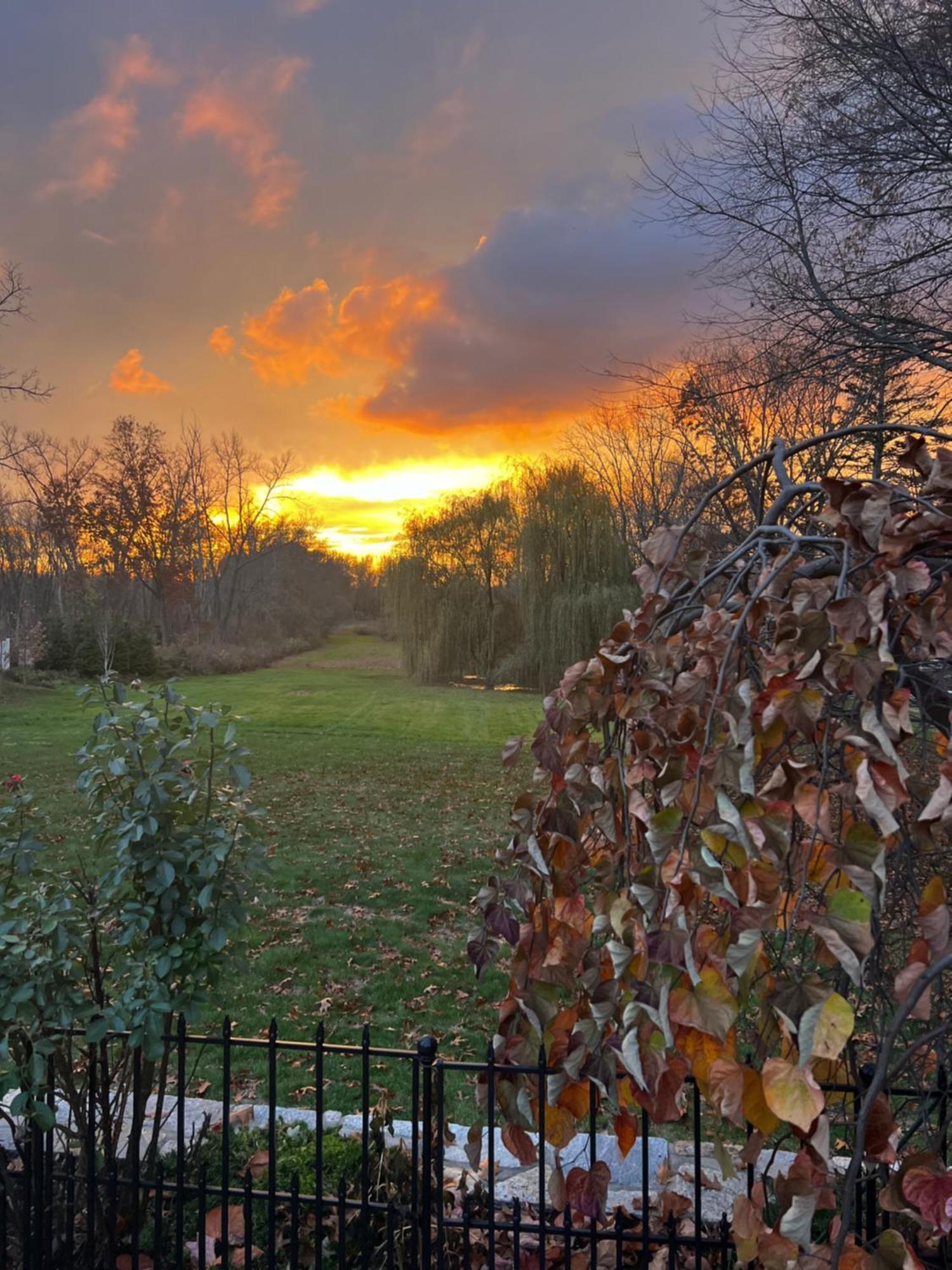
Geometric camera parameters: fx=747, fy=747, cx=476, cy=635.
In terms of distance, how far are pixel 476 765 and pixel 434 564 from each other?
1281 cm

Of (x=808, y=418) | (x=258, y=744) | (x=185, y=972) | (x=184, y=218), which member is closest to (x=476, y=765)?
(x=258, y=744)

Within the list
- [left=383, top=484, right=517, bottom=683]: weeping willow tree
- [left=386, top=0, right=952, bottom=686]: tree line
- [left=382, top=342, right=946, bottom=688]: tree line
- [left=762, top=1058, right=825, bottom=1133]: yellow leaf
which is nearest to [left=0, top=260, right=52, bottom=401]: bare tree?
[left=382, top=342, right=946, bottom=688]: tree line

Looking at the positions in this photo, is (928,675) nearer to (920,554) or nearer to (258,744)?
(920,554)

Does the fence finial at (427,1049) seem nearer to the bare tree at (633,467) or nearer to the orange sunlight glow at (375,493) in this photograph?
the bare tree at (633,467)

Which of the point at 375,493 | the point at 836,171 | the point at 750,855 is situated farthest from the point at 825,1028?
the point at 375,493

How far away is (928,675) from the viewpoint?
5.15 ft

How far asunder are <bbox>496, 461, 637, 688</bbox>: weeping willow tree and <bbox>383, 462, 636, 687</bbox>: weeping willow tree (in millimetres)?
25

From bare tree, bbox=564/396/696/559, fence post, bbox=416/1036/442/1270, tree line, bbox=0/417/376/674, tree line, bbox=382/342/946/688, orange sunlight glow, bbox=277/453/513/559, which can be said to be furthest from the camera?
tree line, bbox=0/417/376/674

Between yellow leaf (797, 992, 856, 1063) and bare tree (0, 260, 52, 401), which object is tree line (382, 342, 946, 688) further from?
bare tree (0, 260, 52, 401)

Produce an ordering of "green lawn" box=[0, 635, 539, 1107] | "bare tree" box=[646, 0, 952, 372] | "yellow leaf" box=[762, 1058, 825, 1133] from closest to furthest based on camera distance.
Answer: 1. "yellow leaf" box=[762, 1058, 825, 1133]
2. "bare tree" box=[646, 0, 952, 372]
3. "green lawn" box=[0, 635, 539, 1107]

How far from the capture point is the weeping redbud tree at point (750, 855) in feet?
3.20

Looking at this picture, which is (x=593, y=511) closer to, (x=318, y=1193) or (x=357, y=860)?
(x=357, y=860)

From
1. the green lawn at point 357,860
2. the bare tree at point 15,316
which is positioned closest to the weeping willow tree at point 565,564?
the green lawn at point 357,860

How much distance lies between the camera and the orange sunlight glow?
1972cm
